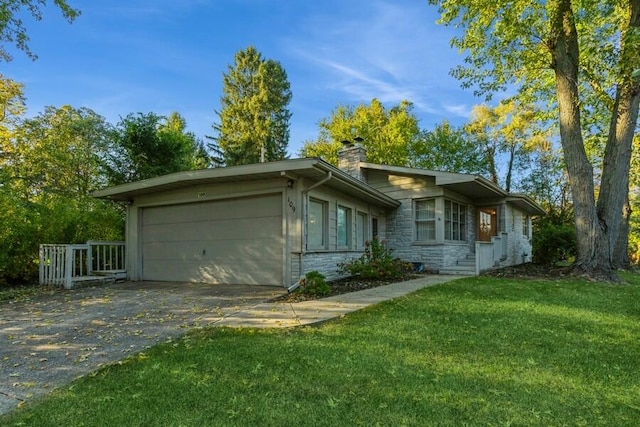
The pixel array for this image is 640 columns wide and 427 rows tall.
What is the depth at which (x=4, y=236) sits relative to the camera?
848 cm

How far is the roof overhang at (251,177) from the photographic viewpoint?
7125 millimetres

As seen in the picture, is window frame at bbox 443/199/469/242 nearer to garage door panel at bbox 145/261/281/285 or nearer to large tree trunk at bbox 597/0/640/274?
large tree trunk at bbox 597/0/640/274

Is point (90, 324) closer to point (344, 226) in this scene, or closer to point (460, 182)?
point (344, 226)

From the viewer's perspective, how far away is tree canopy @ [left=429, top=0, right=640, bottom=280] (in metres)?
9.50

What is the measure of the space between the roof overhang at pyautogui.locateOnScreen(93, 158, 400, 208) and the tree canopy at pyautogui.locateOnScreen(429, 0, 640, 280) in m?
5.55

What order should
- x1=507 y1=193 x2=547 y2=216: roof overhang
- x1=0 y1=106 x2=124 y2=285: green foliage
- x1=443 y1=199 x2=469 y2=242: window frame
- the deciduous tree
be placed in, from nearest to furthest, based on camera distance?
x1=0 y1=106 x2=124 y2=285: green foliage → x1=443 y1=199 x2=469 y2=242: window frame → x1=507 y1=193 x2=547 y2=216: roof overhang → the deciduous tree

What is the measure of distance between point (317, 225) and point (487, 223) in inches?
357

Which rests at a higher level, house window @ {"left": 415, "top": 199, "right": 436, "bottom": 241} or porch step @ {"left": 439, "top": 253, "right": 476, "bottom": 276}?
house window @ {"left": 415, "top": 199, "right": 436, "bottom": 241}

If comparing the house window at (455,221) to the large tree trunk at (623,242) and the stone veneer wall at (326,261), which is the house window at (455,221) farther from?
the large tree trunk at (623,242)

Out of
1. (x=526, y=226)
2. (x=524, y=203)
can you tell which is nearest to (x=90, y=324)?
(x=524, y=203)

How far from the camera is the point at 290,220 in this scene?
24.8 feet

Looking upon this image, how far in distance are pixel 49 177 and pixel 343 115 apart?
19688 millimetres

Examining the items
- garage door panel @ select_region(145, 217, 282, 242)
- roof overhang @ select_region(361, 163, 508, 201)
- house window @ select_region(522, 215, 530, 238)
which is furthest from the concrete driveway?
house window @ select_region(522, 215, 530, 238)

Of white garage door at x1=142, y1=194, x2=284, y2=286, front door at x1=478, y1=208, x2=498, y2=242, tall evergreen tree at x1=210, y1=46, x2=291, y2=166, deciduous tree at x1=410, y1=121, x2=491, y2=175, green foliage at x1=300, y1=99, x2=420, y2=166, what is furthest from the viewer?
green foliage at x1=300, y1=99, x2=420, y2=166
